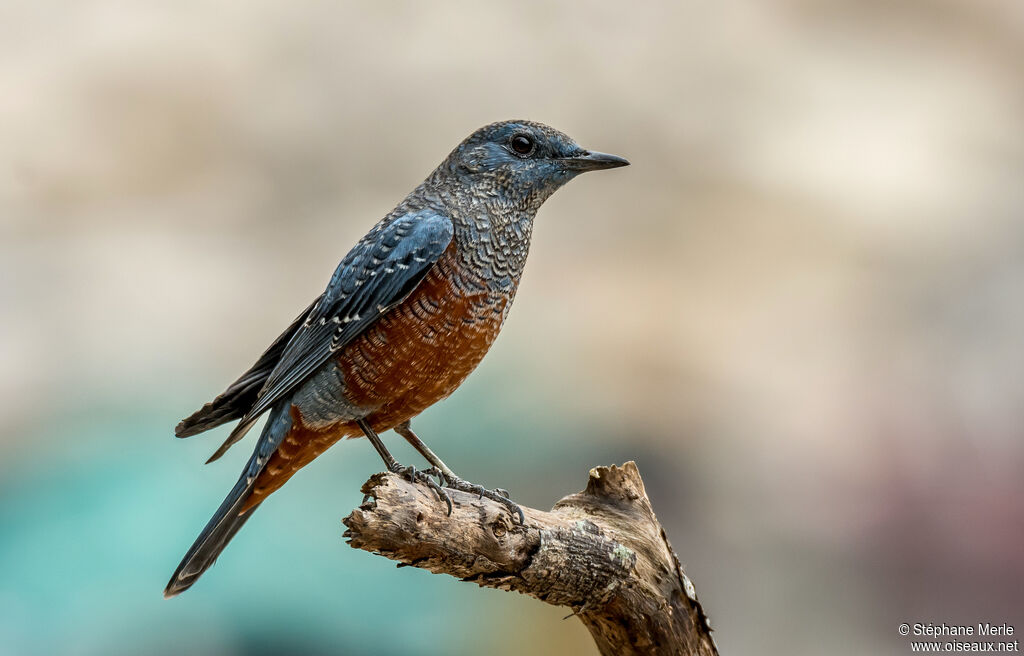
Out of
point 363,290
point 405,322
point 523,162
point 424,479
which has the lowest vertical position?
point 424,479

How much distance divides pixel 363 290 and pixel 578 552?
1.26 metres

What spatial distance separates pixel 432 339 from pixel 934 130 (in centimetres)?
512

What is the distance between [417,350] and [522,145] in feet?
3.23

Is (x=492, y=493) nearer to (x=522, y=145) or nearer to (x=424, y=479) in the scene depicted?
(x=424, y=479)

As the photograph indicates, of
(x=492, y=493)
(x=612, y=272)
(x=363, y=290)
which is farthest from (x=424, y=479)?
(x=612, y=272)

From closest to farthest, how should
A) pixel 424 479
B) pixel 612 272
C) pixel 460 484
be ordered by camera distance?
pixel 424 479 < pixel 460 484 < pixel 612 272

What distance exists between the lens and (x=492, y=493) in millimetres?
3434

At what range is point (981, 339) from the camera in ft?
21.4

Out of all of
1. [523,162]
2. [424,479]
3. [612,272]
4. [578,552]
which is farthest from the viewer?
[612,272]

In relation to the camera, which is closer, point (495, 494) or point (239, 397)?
point (495, 494)

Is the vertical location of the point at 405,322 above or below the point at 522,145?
below

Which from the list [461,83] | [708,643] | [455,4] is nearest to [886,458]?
[708,643]

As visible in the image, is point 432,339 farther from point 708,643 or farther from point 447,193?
point 708,643

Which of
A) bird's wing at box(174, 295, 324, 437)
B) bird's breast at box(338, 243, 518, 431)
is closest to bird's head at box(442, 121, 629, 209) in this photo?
bird's breast at box(338, 243, 518, 431)
